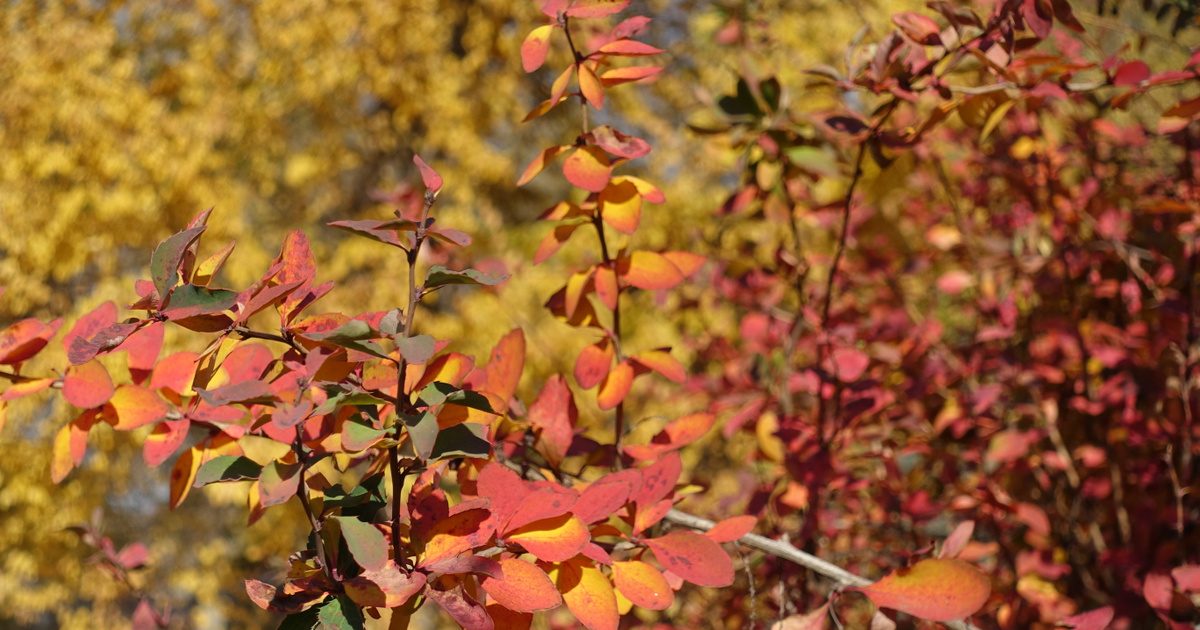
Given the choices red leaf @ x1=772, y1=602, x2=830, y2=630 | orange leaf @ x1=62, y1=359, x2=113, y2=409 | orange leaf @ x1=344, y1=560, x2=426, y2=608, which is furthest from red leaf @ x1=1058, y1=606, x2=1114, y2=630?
orange leaf @ x1=62, y1=359, x2=113, y2=409

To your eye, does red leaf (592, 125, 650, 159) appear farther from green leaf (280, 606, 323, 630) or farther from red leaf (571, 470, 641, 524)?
green leaf (280, 606, 323, 630)

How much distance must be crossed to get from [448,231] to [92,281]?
2716 mm

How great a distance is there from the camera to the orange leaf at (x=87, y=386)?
73cm

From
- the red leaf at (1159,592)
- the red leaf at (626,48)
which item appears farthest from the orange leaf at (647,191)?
Answer: the red leaf at (1159,592)

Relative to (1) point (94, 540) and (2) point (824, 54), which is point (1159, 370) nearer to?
(1) point (94, 540)

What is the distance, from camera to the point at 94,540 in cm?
112

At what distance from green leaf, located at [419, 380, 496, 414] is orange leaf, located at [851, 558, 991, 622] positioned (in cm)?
34

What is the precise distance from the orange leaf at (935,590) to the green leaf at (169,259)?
1.74ft

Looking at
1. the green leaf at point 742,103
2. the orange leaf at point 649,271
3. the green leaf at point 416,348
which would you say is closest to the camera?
the green leaf at point 416,348

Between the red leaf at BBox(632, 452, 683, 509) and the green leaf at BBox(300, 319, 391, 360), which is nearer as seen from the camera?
the green leaf at BBox(300, 319, 391, 360)

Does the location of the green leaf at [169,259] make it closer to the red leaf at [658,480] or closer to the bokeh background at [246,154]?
the red leaf at [658,480]

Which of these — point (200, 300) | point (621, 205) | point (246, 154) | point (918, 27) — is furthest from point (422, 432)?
point (246, 154)

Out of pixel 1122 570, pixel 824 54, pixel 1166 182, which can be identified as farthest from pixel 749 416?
pixel 824 54

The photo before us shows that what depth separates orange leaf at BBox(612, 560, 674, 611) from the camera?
0.65 meters
